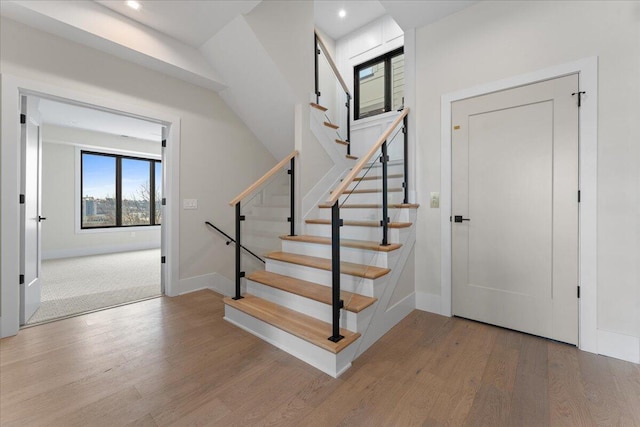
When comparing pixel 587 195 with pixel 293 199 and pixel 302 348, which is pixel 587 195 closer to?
pixel 302 348

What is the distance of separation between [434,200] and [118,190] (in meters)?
7.70

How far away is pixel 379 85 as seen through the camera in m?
4.82

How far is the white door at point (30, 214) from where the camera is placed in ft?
8.50

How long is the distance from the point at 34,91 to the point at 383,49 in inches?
179

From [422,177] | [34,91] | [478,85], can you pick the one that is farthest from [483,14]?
[34,91]

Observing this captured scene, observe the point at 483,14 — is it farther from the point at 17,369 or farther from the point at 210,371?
the point at 17,369

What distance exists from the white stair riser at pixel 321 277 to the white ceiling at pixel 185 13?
264cm

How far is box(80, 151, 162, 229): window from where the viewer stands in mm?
6648

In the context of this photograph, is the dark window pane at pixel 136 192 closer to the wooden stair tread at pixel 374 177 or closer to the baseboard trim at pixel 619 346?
the wooden stair tread at pixel 374 177

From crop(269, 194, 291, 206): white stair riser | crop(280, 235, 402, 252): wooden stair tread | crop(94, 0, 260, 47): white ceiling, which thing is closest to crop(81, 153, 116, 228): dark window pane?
crop(94, 0, 260, 47): white ceiling

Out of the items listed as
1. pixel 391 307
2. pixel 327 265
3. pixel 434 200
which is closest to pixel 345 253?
pixel 327 265

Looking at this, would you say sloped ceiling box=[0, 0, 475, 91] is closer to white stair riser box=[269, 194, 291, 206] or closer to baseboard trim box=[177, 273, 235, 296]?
white stair riser box=[269, 194, 291, 206]

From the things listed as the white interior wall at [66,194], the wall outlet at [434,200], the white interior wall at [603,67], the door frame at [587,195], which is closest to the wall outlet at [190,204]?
the wall outlet at [434,200]

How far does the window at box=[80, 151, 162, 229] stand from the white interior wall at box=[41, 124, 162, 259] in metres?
0.21
